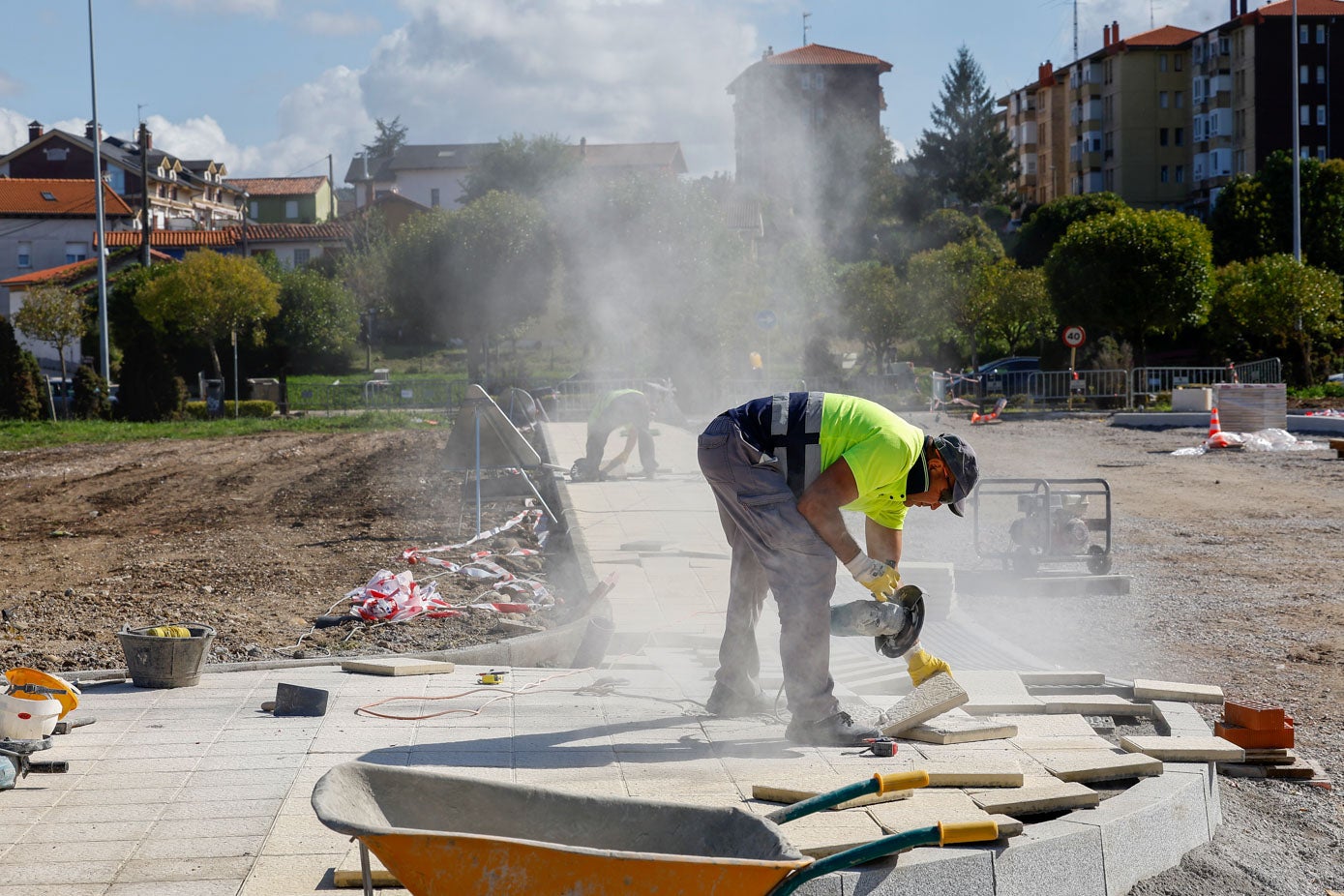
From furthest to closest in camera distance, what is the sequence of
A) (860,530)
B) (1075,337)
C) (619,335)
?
1. (619,335)
2. (1075,337)
3. (860,530)

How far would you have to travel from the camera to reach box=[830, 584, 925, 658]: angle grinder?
435 cm

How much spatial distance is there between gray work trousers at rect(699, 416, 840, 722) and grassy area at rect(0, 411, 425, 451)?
21.6 meters

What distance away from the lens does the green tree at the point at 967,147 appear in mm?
63031

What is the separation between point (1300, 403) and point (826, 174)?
11312 millimetres

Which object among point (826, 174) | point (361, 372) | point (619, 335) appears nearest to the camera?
point (826, 174)

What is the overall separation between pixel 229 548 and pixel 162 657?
5.36 metres

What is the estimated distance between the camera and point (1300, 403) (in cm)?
2617

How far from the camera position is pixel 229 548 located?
1046 centimetres

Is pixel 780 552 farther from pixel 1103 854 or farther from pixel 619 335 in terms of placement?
pixel 619 335

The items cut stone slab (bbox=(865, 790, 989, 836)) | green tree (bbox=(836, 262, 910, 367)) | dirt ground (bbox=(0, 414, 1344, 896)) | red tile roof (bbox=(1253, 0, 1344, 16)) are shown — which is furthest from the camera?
red tile roof (bbox=(1253, 0, 1344, 16))

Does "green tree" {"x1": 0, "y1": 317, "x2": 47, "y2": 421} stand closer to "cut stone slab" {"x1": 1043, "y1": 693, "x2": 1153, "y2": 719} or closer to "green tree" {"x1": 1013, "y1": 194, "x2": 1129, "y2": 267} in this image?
"cut stone slab" {"x1": 1043, "y1": 693, "x2": 1153, "y2": 719}

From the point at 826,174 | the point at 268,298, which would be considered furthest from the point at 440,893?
the point at 268,298

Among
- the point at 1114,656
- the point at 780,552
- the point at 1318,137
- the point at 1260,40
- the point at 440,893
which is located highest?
the point at 1260,40

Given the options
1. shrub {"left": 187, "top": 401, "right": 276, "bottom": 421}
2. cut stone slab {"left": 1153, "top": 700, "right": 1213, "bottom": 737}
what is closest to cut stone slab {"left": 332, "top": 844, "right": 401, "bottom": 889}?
cut stone slab {"left": 1153, "top": 700, "right": 1213, "bottom": 737}
